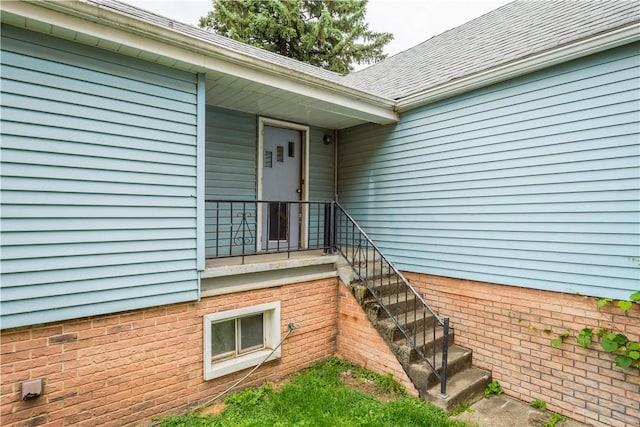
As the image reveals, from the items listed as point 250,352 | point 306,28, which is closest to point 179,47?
point 250,352

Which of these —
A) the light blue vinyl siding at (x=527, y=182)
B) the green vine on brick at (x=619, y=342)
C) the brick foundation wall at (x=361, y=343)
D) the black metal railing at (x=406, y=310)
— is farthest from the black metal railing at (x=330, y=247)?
the green vine on brick at (x=619, y=342)

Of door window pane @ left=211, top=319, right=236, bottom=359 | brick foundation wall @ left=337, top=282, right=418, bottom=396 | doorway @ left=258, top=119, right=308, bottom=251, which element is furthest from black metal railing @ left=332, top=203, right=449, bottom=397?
door window pane @ left=211, top=319, right=236, bottom=359

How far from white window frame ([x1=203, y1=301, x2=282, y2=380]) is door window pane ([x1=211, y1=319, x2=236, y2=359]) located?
0.09 m

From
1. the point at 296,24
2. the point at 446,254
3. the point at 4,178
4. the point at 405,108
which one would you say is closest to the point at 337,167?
the point at 405,108

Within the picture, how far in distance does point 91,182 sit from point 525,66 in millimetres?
4758

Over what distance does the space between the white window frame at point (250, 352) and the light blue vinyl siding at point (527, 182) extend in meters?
2.29

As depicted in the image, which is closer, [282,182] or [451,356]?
[451,356]

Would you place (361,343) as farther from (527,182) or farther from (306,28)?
(306,28)

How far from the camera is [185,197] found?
3428 millimetres

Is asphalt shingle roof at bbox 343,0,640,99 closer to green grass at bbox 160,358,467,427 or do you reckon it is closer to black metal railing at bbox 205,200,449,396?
black metal railing at bbox 205,200,449,396

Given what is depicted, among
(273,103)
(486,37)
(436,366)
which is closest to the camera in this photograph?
(436,366)

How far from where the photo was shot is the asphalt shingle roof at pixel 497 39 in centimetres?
374

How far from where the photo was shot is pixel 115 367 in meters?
3.07

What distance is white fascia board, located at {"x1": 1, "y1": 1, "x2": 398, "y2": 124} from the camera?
8.43ft
